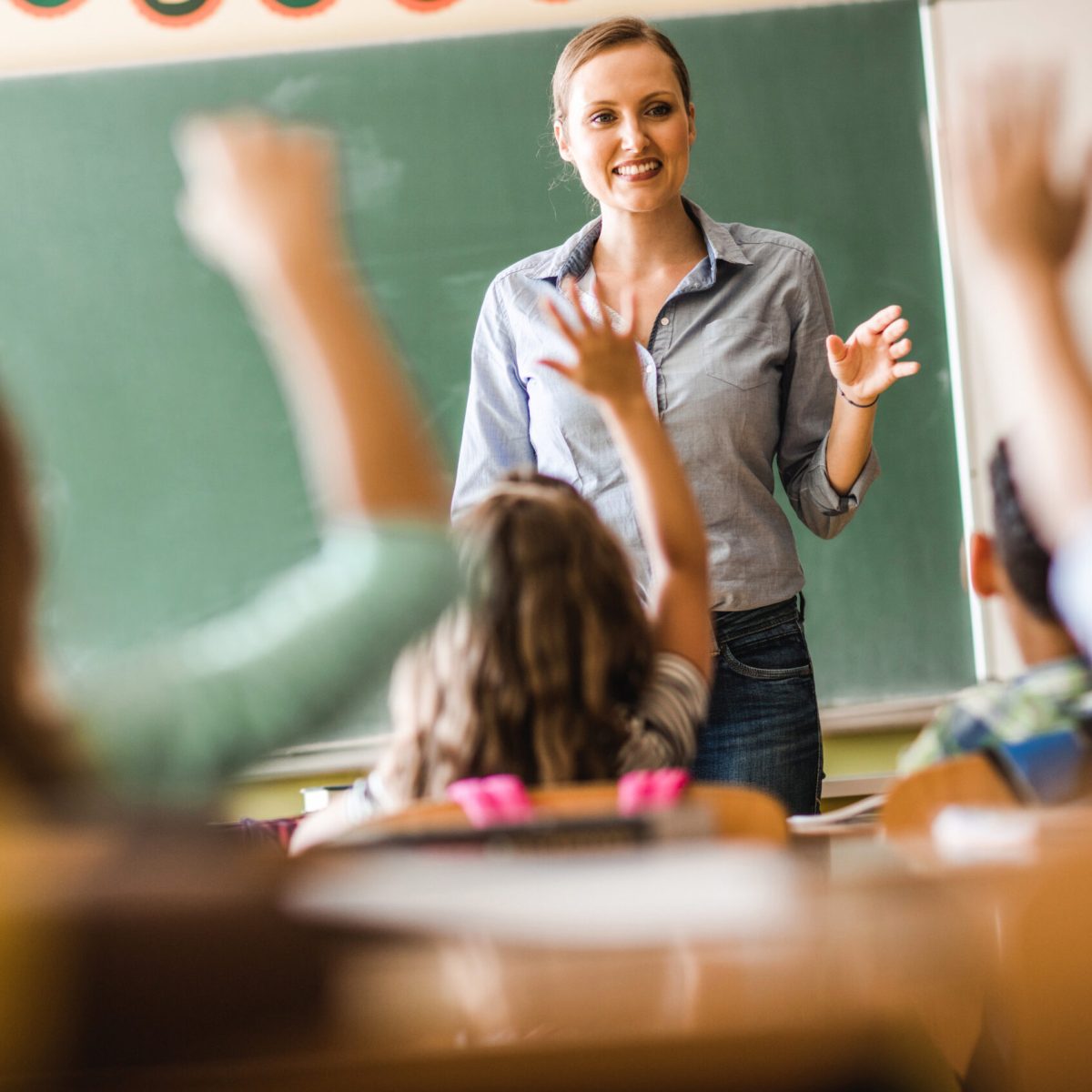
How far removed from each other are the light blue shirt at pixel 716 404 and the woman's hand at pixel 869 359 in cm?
15

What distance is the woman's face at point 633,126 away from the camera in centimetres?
203

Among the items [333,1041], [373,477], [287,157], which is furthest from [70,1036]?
[287,157]

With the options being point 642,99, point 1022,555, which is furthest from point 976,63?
point 1022,555

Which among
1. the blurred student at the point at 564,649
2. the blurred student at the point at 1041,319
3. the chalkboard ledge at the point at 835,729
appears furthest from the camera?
the chalkboard ledge at the point at 835,729

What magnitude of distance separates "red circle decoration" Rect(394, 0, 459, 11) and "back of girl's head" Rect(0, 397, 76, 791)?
2.58m

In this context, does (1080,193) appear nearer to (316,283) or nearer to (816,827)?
(316,283)

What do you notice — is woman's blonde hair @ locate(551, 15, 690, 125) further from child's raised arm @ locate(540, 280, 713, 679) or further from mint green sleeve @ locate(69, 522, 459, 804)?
mint green sleeve @ locate(69, 522, 459, 804)

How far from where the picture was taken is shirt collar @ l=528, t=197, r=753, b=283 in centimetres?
205

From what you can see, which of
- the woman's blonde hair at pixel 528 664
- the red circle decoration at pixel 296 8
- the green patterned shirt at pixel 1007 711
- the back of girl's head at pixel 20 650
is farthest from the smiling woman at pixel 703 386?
the back of girl's head at pixel 20 650

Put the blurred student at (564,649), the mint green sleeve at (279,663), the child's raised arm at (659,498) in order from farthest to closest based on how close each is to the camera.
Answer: the child's raised arm at (659,498) < the blurred student at (564,649) < the mint green sleeve at (279,663)

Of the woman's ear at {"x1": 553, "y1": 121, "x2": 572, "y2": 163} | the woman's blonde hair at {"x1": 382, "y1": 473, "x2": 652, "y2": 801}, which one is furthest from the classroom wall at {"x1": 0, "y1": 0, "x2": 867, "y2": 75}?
the woman's blonde hair at {"x1": 382, "y1": 473, "x2": 652, "y2": 801}

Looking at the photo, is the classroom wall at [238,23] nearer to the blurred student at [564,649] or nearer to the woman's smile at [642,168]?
the woman's smile at [642,168]

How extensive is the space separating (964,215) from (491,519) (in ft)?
2.73

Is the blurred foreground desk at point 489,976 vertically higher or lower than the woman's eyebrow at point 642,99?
lower
